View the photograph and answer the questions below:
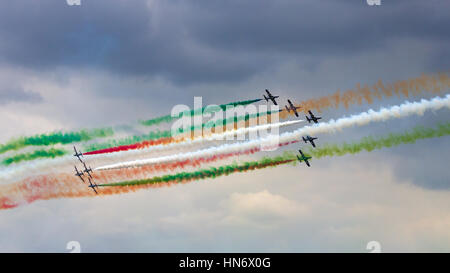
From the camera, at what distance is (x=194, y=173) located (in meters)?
157

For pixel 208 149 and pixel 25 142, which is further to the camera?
pixel 25 142

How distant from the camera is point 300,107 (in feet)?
525
